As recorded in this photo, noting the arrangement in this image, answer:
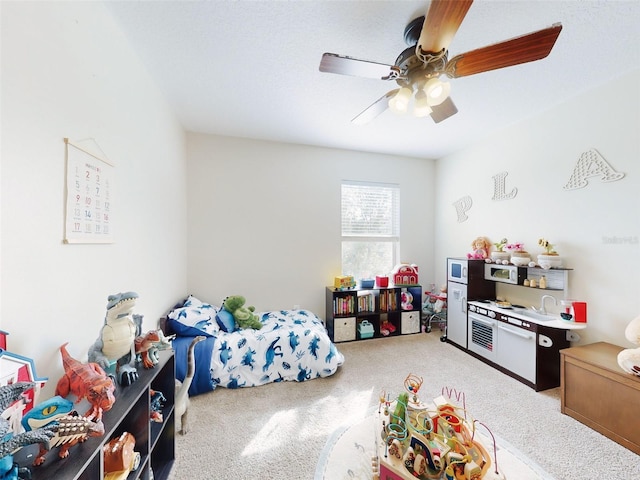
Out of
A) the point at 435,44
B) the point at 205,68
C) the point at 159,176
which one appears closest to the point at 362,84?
the point at 435,44

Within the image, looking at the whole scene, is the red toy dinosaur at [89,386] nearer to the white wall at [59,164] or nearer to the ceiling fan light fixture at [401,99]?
the white wall at [59,164]

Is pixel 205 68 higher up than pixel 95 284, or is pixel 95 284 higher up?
pixel 205 68

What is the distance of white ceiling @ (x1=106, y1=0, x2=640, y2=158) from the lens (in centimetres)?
144

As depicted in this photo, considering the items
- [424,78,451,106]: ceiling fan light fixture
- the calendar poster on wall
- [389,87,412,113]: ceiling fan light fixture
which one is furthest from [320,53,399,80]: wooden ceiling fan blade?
the calendar poster on wall

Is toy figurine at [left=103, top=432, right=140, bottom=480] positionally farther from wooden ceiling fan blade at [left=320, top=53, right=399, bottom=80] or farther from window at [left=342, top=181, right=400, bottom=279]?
window at [left=342, top=181, right=400, bottom=279]

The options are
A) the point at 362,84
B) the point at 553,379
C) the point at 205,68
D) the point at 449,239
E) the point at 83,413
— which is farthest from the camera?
the point at 449,239

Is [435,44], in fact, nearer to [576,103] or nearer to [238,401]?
[576,103]

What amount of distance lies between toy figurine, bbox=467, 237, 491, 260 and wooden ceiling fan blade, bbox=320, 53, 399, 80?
2.53 metres

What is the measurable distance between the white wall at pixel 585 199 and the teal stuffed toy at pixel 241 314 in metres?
2.98

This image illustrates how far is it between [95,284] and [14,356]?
0.58 metres

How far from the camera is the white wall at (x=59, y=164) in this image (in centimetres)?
86

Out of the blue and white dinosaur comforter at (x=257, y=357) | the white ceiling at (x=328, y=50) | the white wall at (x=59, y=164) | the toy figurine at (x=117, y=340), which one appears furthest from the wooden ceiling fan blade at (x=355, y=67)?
the blue and white dinosaur comforter at (x=257, y=357)

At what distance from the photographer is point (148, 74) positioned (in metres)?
1.95


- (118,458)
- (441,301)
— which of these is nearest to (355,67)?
(118,458)
